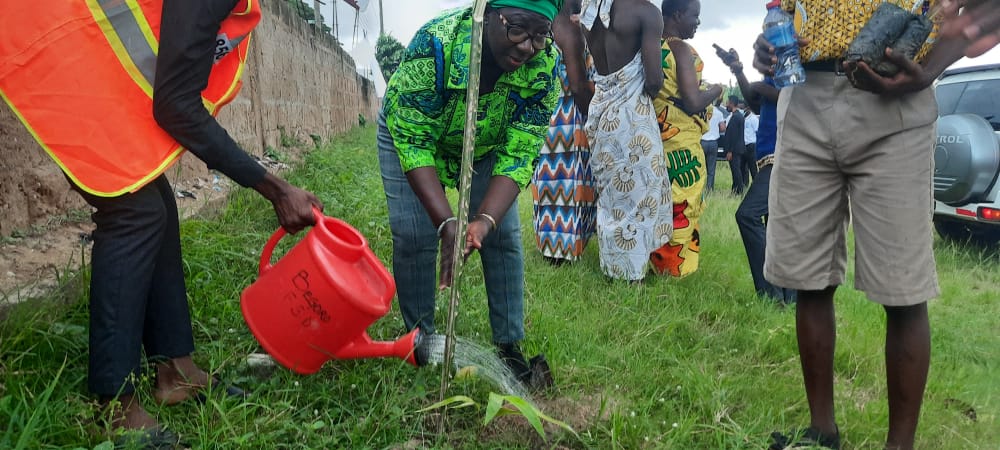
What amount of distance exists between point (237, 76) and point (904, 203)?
1.71m

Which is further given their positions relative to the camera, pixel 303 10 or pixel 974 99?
pixel 303 10

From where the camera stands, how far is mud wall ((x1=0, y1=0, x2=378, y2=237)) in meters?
2.29

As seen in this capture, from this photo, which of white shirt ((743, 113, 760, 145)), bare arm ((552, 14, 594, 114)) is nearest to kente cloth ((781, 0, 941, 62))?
bare arm ((552, 14, 594, 114))

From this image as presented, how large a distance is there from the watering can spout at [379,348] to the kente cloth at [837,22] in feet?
4.30

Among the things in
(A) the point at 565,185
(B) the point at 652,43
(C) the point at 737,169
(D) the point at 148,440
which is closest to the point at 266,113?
(A) the point at 565,185

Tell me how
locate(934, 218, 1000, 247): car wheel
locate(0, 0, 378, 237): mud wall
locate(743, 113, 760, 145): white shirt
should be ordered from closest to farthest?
1. locate(0, 0, 378, 237): mud wall
2. locate(934, 218, 1000, 247): car wheel
3. locate(743, 113, 760, 145): white shirt

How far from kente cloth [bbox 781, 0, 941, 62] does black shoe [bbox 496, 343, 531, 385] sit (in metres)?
1.21

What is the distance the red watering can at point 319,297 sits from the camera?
5.47 feet

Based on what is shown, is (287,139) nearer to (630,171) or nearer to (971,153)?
(630,171)

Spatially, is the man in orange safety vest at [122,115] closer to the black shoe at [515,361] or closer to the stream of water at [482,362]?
the stream of water at [482,362]

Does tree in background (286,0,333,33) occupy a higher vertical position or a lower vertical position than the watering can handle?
higher

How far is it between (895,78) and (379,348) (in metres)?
1.47

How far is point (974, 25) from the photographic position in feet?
5.05

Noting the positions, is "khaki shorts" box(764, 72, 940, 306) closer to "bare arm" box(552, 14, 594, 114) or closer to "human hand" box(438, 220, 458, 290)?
"human hand" box(438, 220, 458, 290)
